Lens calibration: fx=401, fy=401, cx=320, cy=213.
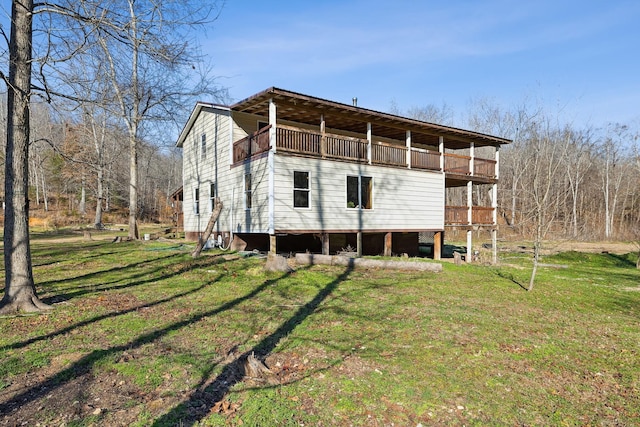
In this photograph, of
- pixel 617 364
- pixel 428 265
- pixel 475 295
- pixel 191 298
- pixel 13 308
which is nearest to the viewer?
pixel 617 364

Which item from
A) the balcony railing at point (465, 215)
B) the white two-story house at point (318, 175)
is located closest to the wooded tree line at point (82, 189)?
the white two-story house at point (318, 175)

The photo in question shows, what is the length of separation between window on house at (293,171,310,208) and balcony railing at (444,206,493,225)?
7.85 meters

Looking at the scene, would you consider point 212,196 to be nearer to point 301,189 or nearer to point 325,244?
point 301,189

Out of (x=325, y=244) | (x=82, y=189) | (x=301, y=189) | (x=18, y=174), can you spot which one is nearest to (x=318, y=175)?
(x=301, y=189)

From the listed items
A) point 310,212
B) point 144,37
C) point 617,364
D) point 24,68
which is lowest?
point 617,364

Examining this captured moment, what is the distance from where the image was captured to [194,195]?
21281 millimetres

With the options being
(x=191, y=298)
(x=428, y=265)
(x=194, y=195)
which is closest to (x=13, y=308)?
(x=191, y=298)

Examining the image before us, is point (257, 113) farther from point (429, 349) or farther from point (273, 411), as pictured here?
point (273, 411)

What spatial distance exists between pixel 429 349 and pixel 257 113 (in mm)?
13079

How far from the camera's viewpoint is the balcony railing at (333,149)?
14.1m

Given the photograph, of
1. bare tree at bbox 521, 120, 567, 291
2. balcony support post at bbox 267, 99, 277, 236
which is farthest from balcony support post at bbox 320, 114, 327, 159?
bare tree at bbox 521, 120, 567, 291

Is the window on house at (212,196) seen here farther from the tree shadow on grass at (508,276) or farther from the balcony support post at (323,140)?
the tree shadow on grass at (508,276)

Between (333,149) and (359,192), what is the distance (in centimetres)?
202

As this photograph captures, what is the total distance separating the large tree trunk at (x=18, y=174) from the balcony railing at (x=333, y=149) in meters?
7.61
